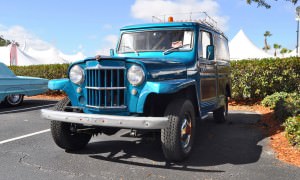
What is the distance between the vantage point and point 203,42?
16.9 ft

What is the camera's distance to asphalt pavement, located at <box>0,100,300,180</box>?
3.56 metres

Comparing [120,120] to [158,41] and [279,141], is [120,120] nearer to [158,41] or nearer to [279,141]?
[158,41]

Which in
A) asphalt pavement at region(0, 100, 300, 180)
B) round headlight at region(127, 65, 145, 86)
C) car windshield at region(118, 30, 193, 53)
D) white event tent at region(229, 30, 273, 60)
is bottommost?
asphalt pavement at region(0, 100, 300, 180)

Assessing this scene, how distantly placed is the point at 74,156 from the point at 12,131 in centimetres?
248

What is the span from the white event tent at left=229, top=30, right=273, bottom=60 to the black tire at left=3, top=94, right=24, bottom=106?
52.7 feet

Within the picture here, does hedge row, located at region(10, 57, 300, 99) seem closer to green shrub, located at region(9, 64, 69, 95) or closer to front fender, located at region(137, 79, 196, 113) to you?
front fender, located at region(137, 79, 196, 113)

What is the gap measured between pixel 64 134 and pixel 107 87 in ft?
3.42

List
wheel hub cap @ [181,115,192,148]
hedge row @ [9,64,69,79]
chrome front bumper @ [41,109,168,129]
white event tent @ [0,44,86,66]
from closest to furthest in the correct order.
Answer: chrome front bumper @ [41,109,168,129] → wheel hub cap @ [181,115,192,148] → hedge row @ [9,64,69,79] → white event tent @ [0,44,86,66]

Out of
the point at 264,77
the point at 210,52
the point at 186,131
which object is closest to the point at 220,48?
the point at 210,52

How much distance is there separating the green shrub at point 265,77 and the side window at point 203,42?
5.22m

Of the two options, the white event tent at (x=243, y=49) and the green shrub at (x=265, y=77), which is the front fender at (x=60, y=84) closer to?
the green shrub at (x=265, y=77)

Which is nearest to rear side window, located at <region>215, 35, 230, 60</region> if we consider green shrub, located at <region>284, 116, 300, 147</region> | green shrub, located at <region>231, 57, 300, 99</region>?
green shrub, located at <region>284, 116, 300, 147</region>

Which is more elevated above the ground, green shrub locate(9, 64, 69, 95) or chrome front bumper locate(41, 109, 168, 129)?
green shrub locate(9, 64, 69, 95)

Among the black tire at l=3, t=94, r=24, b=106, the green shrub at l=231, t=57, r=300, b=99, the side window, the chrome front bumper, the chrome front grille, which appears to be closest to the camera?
the chrome front bumper
